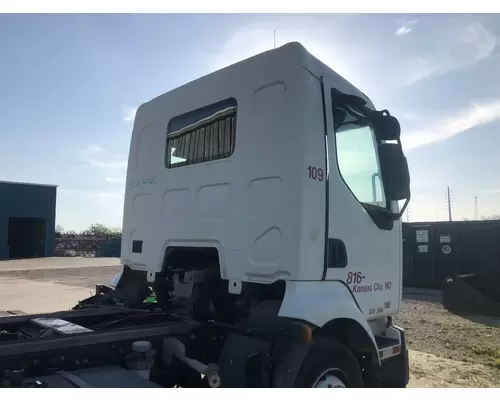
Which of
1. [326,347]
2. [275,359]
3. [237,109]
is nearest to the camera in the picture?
[275,359]

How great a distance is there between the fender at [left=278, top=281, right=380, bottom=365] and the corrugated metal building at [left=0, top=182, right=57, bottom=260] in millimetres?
33011

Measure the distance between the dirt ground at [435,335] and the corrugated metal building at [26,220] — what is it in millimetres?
17241

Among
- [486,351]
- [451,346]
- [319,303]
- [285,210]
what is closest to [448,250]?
[451,346]

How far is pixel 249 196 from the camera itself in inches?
139

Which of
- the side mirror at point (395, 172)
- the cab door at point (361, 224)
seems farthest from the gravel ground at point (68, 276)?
the side mirror at point (395, 172)

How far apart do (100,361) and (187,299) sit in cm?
112

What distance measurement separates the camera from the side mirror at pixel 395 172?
369 cm

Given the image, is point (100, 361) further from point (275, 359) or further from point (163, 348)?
point (275, 359)

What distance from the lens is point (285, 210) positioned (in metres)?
3.25

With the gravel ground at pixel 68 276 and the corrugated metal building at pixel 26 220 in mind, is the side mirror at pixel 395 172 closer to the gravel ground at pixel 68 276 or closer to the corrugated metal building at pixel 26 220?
the gravel ground at pixel 68 276

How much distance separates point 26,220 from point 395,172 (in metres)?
36.1

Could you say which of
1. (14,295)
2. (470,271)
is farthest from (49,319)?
(470,271)

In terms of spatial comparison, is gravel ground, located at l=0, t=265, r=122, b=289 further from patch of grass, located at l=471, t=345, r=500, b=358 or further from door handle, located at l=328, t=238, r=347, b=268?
door handle, located at l=328, t=238, r=347, b=268

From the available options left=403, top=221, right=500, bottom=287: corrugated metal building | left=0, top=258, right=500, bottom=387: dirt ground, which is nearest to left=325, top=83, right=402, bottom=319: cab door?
left=0, top=258, right=500, bottom=387: dirt ground
